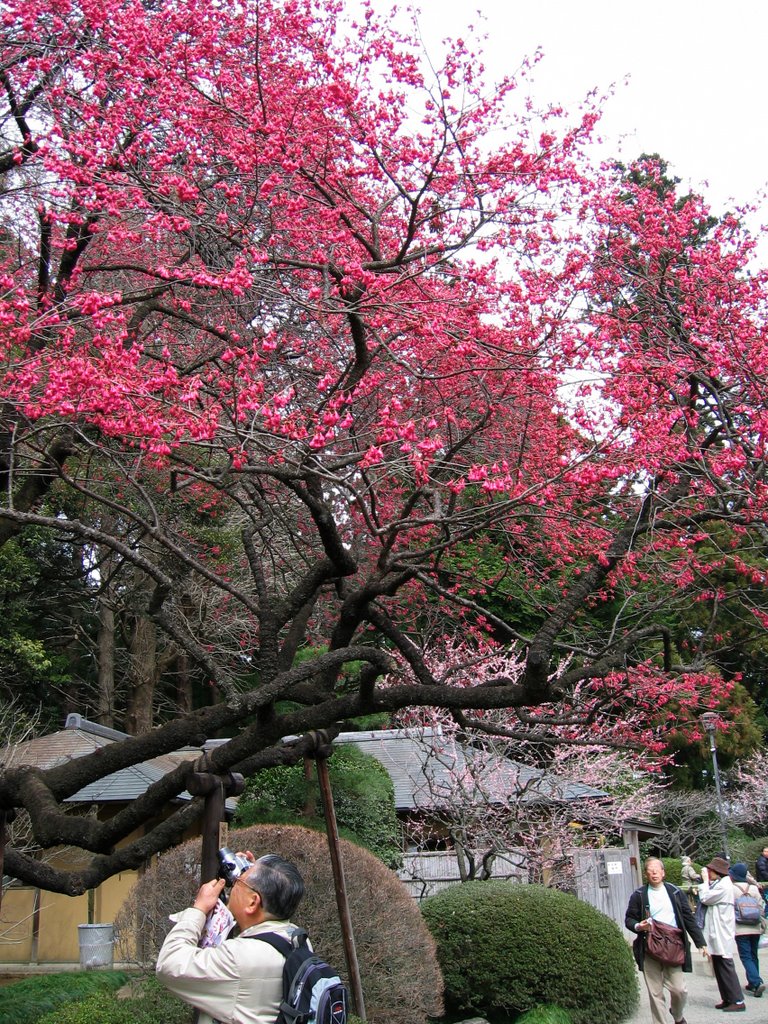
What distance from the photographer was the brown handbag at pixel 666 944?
23.9 feet

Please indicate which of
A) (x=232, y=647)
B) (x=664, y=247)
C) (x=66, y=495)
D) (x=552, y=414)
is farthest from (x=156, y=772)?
(x=664, y=247)

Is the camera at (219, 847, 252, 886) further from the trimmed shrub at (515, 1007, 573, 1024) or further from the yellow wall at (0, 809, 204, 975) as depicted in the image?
the yellow wall at (0, 809, 204, 975)

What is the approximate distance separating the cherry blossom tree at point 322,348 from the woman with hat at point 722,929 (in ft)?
7.74

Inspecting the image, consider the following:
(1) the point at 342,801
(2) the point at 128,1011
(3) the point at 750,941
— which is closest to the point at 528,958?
(1) the point at 342,801

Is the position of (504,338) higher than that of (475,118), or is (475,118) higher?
(475,118)

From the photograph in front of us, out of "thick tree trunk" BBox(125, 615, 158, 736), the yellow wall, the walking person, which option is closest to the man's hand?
the walking person

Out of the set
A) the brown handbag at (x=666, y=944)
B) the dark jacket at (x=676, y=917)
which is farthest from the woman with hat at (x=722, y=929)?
the brown handbag at (x=666, y=944)

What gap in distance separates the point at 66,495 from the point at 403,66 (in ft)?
28.5

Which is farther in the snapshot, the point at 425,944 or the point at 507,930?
the point at 507,930

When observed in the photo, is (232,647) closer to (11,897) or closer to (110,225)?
(11,897)

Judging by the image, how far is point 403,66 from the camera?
7852mm

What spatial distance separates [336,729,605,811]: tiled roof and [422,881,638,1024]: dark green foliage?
Result: 258cm

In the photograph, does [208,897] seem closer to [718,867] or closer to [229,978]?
[229,978]

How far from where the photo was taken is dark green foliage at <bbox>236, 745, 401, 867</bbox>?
32.4ft
